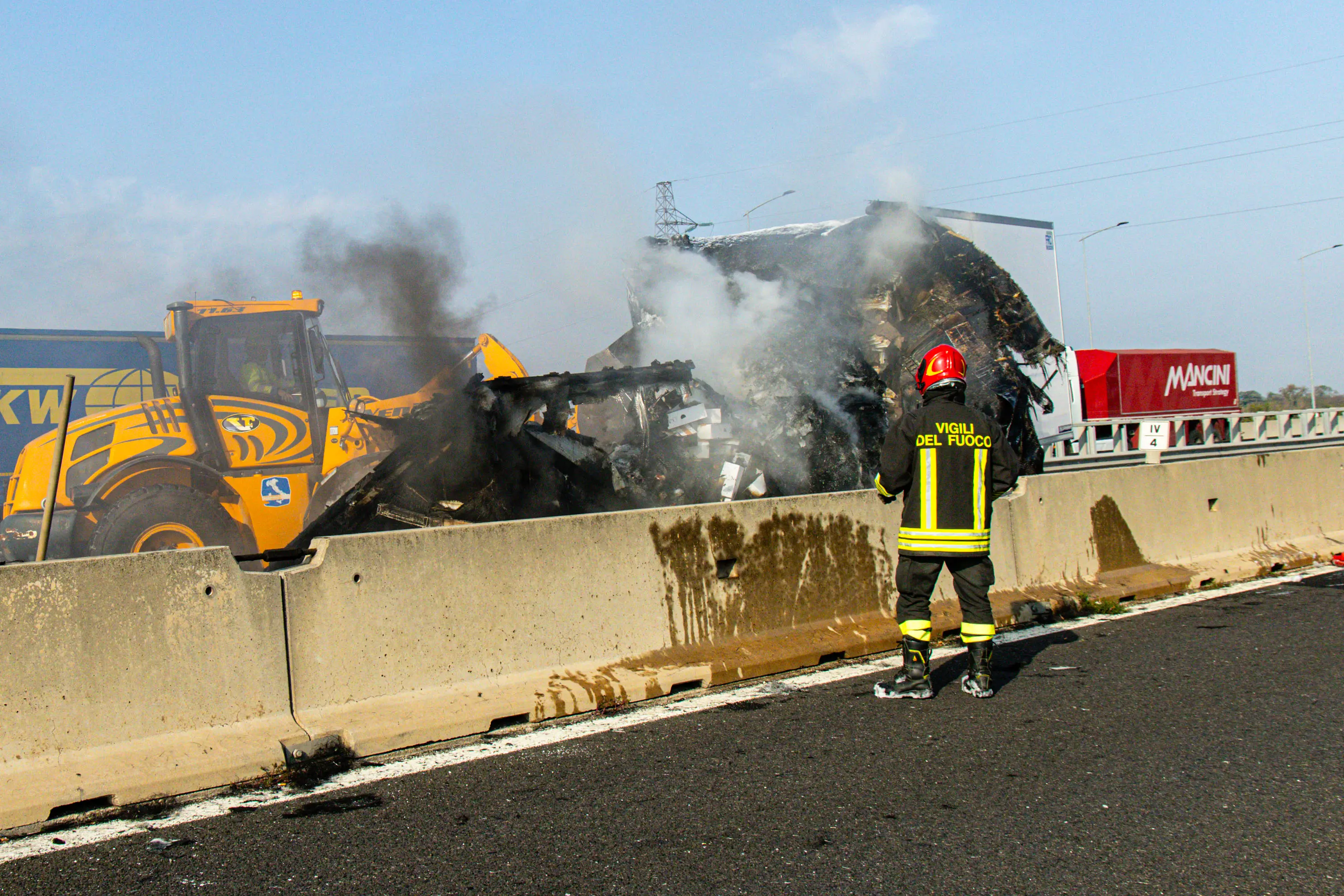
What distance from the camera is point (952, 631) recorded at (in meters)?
6.72

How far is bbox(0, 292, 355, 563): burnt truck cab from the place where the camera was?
888 cm

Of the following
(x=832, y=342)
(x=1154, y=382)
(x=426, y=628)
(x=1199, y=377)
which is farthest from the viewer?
(x=1199, y=377)

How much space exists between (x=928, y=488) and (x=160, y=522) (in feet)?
21.6

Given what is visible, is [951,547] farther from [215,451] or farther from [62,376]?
[62,376]

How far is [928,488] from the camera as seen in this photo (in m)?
5.38

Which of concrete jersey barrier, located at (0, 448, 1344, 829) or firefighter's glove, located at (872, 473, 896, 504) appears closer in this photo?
concrete jersey barrier, located at (0, 448, 1344, 829)

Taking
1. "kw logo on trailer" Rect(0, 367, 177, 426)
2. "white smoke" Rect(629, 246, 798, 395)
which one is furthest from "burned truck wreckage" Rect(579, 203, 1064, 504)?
"kw logo on trailer" Rect(0, 367, 177, 426)

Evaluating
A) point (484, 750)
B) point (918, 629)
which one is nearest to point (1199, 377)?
point (918, 629)

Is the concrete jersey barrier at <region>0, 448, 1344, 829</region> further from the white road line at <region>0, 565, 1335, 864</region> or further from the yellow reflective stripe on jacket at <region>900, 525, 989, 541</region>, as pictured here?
the yellow reflective stripe on jacket at <region>900, 525, 989, 541</region>

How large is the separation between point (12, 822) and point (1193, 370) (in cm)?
3010

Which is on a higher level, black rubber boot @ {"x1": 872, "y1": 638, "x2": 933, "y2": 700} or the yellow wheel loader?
the yellow wheel loader

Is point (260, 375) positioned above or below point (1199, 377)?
below

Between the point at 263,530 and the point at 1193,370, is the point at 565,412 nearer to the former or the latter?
the point at 263,530

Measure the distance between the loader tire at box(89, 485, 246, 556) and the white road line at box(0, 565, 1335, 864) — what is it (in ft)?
16.5
